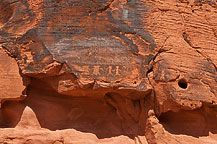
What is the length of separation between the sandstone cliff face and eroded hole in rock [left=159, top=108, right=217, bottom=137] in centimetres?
1

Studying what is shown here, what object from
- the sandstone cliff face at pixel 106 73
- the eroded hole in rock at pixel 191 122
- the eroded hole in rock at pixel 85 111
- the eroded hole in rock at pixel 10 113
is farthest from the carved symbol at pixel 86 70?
the eroded hole in rock at pixel 191 122

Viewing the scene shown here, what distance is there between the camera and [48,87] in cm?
376

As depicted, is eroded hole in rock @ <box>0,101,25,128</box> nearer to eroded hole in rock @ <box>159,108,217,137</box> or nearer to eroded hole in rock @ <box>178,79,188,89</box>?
eroded hole in rock @ <box>159,108,217,137</box>

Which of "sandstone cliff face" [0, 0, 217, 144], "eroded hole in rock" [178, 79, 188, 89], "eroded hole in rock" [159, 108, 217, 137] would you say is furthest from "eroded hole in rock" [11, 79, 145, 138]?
"eroded hole in rock" [178, 79, 188, 89]

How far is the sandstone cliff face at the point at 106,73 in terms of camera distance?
3484 millimetres

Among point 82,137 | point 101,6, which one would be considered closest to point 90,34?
point 101,6

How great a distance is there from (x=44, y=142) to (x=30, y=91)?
71cm

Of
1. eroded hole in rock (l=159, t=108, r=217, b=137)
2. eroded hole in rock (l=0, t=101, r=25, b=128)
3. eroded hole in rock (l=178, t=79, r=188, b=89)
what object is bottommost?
eroded hole in rock (l=159, t=108, r=217, b=137)

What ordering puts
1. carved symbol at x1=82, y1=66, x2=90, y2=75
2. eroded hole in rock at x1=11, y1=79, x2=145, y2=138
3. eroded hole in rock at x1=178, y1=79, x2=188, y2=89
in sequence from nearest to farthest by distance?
carved symbol at x1=82, y1=66, x2=90, y2=75 → eroded hole in rock at x1=178, y1=79, x2=188, y2=89 → eroded hole in rock at x1=11, y1=79, x2=145, y2=138

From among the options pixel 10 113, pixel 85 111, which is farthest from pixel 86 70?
pixel 10 113

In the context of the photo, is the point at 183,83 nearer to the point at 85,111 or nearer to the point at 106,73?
the point at 106,73

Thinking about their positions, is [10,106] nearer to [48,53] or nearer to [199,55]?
[48,53]

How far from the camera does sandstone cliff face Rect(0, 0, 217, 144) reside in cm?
348

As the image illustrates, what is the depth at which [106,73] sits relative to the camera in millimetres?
3471
